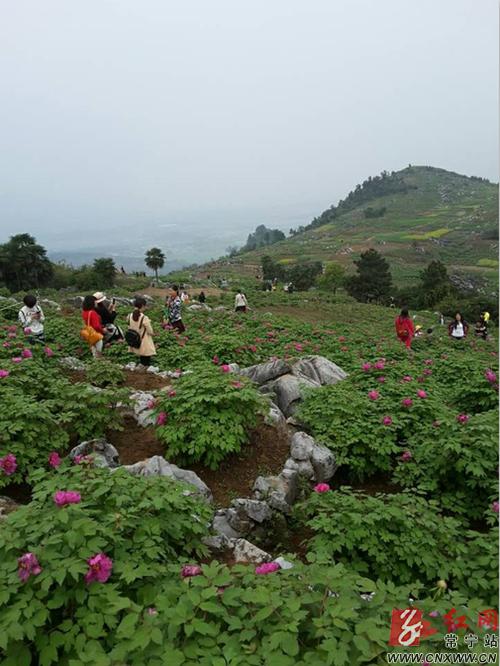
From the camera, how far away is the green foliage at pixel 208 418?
5.66 metres

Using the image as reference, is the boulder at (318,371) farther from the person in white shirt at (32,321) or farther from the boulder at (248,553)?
the person in white shirt at (32,321)

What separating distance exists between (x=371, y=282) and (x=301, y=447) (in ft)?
191

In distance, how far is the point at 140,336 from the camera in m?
9.89

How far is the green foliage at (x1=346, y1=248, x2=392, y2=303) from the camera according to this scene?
61.1m

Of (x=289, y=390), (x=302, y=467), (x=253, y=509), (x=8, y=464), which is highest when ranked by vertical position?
(x=8, y=464)

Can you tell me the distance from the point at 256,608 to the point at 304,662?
46 cm

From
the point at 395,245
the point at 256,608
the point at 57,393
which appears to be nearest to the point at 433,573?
the point at 256,608

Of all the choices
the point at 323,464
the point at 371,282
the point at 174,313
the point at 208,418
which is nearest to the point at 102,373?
the point at 208,418

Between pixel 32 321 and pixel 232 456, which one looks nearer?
pixel 232 456

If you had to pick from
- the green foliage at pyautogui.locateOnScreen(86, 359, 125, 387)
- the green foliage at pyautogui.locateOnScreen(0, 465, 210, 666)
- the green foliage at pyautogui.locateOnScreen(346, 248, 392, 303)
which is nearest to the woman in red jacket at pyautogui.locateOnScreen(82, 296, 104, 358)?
the green foliage at pyautogui.locateOnScreen(86, 359, 125, 387)

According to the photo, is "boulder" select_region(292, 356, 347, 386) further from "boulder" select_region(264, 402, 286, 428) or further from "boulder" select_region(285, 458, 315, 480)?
"boulder" select_region(285, 458, 315, 480)

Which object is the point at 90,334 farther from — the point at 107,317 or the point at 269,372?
the point at 269,372

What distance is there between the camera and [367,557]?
413 centimetres

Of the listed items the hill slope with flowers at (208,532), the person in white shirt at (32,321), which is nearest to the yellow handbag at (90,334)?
the person in white shirt at (32,321)
